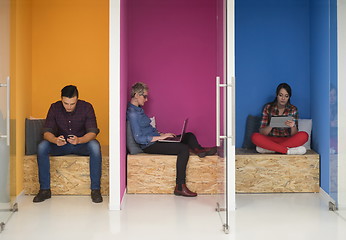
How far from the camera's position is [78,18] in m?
6.16

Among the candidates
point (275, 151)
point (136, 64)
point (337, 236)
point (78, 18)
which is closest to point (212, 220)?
point (337, 236)

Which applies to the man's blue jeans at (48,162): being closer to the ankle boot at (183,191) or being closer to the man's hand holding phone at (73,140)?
the man's hand holding phone at (73,140)

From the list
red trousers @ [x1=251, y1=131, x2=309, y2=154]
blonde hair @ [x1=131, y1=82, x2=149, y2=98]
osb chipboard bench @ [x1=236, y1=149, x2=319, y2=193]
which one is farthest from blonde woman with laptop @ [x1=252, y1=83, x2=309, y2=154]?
blonde hair @ [x1=131, y1=82, x2=149, y2=98]

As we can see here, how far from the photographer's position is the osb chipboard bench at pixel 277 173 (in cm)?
558

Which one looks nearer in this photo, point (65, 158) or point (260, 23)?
point (65, 158)

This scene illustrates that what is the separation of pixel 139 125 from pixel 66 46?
1373mm

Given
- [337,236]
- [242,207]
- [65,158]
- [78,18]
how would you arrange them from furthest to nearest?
[78,18] → [65,158] → [242,207] → [337,236]

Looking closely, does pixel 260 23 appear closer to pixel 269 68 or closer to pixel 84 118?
pixel 269 68

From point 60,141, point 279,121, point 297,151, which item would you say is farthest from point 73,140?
point 297,151

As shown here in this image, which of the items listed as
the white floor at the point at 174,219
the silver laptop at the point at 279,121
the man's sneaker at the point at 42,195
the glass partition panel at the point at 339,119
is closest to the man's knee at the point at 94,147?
the white floor at the point at 174,219

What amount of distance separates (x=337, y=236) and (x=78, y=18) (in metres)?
3.73

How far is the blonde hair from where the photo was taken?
569 centimetres

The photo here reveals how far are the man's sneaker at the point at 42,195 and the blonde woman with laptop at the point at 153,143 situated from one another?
40.5 inches

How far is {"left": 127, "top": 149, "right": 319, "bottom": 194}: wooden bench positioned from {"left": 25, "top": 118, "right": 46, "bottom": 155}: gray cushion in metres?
0.97
